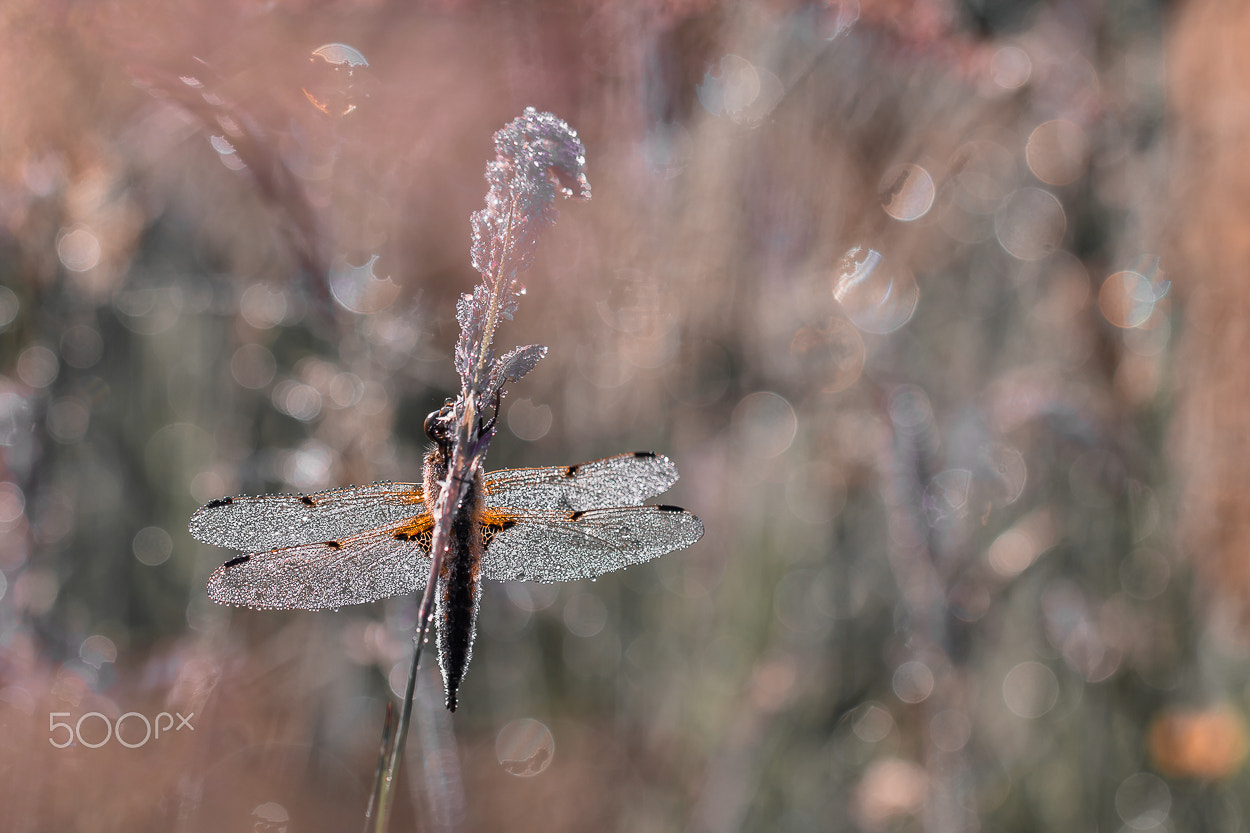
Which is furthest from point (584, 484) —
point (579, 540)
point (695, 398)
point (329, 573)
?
point (695, 398)

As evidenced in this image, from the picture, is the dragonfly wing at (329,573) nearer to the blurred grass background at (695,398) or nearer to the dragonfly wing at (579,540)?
the dragonfly wing at (579,540)

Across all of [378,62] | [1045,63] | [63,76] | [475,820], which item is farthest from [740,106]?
[475,820]

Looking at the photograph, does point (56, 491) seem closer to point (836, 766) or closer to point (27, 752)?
point (27, 752)

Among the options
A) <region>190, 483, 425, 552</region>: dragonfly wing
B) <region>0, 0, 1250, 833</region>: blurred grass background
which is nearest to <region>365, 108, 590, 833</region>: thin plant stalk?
<region>190, 483, 425, 552</region>: dragonfly wing

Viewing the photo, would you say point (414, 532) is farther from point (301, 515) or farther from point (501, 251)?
point (501, 251)

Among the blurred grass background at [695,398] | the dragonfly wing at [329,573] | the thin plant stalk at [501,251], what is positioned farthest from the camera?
the blurred grass background at [695,398]

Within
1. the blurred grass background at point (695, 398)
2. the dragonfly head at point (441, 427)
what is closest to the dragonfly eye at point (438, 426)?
the dragonfly head at point (441, 427)

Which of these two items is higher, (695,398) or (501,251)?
(695,398)
